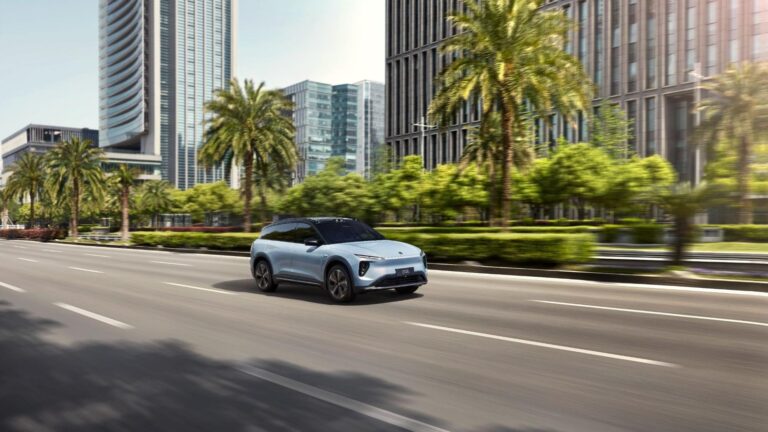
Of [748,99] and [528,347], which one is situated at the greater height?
[748,99]

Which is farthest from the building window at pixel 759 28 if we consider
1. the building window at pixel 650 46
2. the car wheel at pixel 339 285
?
the car wheel at pixel 339 285

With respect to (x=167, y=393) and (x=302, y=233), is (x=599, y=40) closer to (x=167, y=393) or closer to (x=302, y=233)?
(x=302, y=233)

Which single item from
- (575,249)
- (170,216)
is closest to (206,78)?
(170,216)

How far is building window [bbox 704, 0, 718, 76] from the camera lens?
2056 inches

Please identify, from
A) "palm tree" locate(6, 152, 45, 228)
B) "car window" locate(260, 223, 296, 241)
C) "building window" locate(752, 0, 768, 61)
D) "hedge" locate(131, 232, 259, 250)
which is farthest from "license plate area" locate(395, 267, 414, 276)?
"palm tree" locate(6, 152, 45, 228)

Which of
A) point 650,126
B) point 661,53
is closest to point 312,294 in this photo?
point 650,126

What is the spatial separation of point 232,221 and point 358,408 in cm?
8274

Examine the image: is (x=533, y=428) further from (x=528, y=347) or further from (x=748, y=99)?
(x=748, y=99)

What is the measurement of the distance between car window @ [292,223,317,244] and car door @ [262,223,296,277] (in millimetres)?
107

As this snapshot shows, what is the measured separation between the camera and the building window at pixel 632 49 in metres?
58.0

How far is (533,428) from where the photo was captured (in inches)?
159

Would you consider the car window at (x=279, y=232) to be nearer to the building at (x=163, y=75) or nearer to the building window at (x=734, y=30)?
the building window at (x=734, y=30)

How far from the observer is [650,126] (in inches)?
2248

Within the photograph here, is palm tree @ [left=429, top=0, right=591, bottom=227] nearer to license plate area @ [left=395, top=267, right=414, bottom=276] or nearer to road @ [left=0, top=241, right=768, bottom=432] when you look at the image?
license plate area @ [left=395, top=267, right=414, bottom=276]
